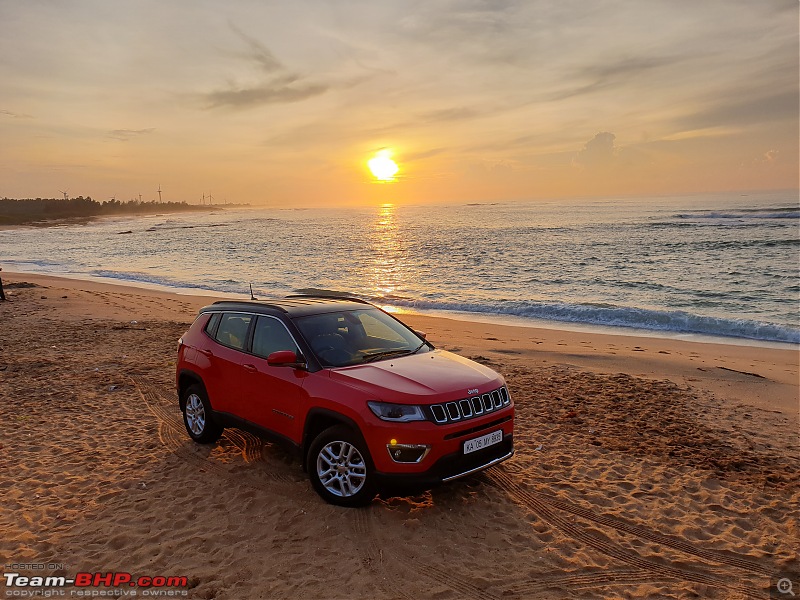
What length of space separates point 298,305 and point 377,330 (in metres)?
0.92

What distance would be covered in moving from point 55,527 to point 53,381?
5.16 m

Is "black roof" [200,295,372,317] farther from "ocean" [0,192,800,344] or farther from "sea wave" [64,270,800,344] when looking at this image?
"ocean" [0,192,800,344]

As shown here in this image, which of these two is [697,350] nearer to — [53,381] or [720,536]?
[720,536]

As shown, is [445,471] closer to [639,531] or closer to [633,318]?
[639,531]

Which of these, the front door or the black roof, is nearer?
the front door

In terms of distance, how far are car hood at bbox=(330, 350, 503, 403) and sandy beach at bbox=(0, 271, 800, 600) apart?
1.13m

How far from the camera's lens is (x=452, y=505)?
503 cm

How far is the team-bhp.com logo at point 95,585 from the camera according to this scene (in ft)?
12.7

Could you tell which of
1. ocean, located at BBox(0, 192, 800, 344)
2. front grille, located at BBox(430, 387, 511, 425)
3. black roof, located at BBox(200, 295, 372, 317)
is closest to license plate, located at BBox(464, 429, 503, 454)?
front grille, located at BBox(430, 387, 511, 425)

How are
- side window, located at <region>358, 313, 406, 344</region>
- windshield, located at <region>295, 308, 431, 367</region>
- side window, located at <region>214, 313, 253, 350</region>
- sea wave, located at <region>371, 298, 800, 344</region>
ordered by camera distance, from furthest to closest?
sea wave, located at <region>371, 298, 800, 344</region>
side window, located at <region>214, 313, 253, 350</region>
side window, located at <region>358, 313, 406, 344</region>
windshield, located at <region>295, 308, 431, 367</region>

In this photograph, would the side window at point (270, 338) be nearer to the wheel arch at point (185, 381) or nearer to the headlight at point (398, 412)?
the wheel arch at point (185, 381)

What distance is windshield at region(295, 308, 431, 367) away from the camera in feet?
17.7

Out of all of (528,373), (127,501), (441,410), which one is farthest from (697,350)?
(127,501)

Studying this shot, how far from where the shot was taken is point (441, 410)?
15.0 ft
